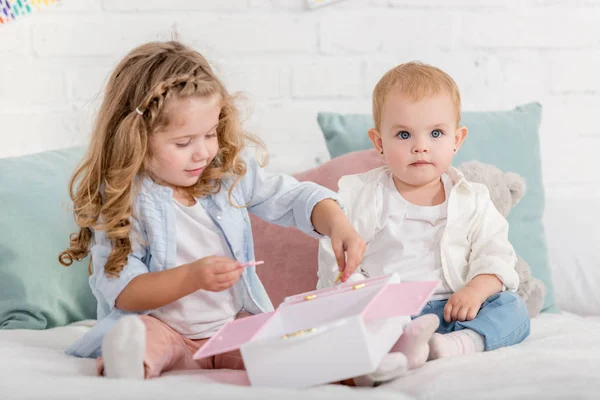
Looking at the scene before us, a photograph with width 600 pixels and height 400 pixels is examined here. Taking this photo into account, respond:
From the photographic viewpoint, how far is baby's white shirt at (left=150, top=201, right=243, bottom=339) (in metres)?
1.38

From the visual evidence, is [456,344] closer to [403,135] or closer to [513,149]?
[403,135]

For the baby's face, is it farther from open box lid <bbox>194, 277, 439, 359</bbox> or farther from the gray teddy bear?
open box lid <bbox>194, 277, 439, 359</bbox>

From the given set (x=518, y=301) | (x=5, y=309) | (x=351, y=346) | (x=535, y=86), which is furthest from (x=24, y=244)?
(x=535, y=86)

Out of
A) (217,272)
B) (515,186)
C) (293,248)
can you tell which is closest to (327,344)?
(217,272)

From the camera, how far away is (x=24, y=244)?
63.0 inches

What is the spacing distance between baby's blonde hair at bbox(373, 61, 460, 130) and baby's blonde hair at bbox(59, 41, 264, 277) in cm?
31

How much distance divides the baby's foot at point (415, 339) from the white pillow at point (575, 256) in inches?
30.1

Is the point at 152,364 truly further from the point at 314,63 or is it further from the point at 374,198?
the point at 314,63

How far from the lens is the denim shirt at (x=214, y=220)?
1.33 m

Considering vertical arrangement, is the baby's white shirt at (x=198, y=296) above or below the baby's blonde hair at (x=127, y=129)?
below

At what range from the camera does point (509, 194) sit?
5.46 ft

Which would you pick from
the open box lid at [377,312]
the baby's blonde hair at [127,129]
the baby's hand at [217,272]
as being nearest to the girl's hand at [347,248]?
the open box lid at [377,312]

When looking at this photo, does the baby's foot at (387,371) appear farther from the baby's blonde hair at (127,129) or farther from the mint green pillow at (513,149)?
the mint green pillow at (513,149)

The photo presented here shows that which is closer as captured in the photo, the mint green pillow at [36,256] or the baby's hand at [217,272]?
the baby's hand at [217,272]
